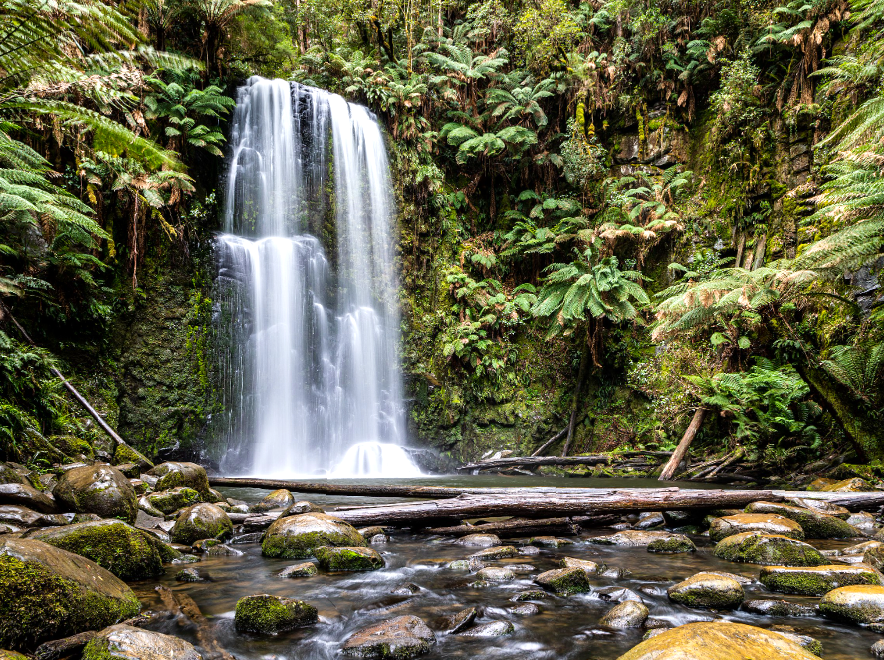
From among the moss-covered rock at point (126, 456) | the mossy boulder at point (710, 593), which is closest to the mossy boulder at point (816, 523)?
the mossy boulder at point (710, 593)

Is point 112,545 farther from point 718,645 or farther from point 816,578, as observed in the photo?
point 816,578

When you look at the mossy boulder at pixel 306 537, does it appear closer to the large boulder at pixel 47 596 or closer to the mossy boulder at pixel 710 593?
the large boulder at pixel 47 596

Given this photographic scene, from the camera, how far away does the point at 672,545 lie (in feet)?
14.6

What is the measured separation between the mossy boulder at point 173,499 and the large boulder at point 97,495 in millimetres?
809

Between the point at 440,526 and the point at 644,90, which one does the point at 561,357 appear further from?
the point at 440,526

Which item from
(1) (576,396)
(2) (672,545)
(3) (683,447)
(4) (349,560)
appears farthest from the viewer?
(1) (576,396)

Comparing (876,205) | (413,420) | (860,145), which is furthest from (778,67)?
(413,420)

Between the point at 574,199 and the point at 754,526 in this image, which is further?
the point at 574,199

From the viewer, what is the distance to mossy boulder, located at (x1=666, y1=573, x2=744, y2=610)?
304cm

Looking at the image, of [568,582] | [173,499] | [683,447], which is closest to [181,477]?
[173,499]

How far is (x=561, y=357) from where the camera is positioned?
1466cm

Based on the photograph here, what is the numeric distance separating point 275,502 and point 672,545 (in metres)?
4.52

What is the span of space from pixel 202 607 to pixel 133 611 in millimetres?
478

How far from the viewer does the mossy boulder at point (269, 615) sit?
280 cm
